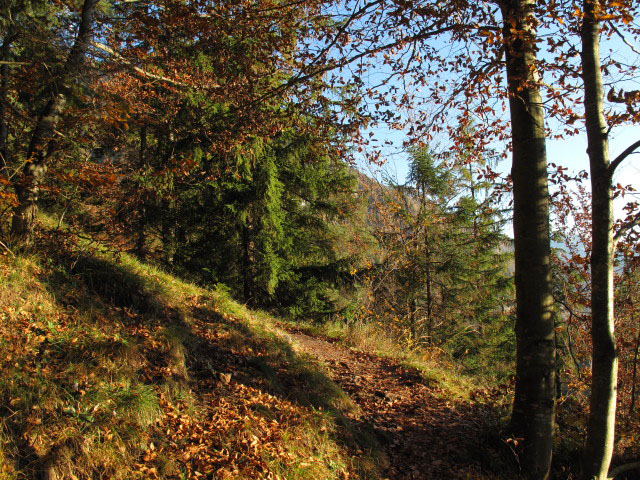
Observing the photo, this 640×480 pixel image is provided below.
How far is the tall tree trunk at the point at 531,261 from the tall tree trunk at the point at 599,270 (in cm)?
37

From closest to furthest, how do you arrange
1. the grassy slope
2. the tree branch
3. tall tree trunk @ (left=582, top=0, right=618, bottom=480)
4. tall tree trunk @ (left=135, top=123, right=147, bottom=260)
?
1. the grassy slope
2. the tree branch
3. tall tree trunk @ (left=582, top=0, right=618, bottom=480)
4. tall tree trunk @ (left=135, top=123, right=147, bottom=260)

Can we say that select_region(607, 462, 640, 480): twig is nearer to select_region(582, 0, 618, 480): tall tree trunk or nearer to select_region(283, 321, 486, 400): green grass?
select_region(582, 0, 618, 480): tall tree trunk

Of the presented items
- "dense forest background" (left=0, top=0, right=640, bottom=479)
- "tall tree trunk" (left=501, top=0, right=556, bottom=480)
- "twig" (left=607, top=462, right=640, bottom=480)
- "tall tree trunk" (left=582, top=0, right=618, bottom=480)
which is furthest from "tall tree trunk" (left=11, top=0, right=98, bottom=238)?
"twig" (left=607, top=462, right=640, bottom=480)

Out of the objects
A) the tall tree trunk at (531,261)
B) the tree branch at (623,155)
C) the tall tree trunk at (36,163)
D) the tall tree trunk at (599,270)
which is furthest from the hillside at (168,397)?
the tree branch at (623,155)

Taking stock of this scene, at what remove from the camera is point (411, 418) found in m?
5.16

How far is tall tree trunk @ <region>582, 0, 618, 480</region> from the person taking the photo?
356 centimetres

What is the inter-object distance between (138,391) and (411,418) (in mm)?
3617

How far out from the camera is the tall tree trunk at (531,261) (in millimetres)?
3773

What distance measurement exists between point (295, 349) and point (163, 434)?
3433mm

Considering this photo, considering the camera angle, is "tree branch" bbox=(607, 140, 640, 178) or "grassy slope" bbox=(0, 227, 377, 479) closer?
"grassy slope" bbox=(0, 227, 377, 479)

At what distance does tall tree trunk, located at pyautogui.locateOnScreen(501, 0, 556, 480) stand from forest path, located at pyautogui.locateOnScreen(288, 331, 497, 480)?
603mm

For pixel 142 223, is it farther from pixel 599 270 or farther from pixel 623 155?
pixel 623 155

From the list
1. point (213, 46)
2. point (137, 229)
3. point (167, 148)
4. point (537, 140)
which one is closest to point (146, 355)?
point (213, 46)

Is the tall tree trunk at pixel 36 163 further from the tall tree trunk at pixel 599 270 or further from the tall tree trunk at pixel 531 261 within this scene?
the tall tree trunk at pixel 599 270
